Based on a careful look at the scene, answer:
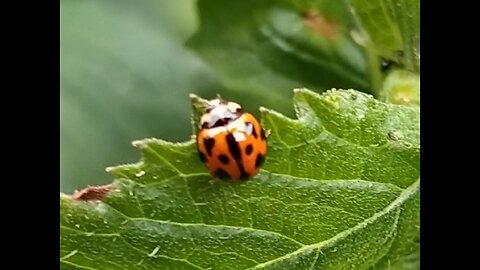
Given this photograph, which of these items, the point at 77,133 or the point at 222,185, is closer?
the point at 222,185

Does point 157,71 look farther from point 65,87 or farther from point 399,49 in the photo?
point 399,49

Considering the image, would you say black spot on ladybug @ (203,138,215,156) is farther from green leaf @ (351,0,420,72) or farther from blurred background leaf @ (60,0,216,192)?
blurred background leaf @ (60,0,216,192)

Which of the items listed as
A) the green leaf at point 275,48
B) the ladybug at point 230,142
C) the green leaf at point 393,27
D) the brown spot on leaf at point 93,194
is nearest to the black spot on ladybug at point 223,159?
the ladybug at point 230,142

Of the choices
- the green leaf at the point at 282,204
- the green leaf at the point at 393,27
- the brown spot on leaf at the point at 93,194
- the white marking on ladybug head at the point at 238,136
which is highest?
the green leaf at the point at 393,27

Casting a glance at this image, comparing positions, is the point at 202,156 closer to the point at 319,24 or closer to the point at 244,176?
the point at 244,176

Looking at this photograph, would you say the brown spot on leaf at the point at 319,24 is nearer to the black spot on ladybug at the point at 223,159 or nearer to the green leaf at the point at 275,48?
the green leaf at the point at 275,48
